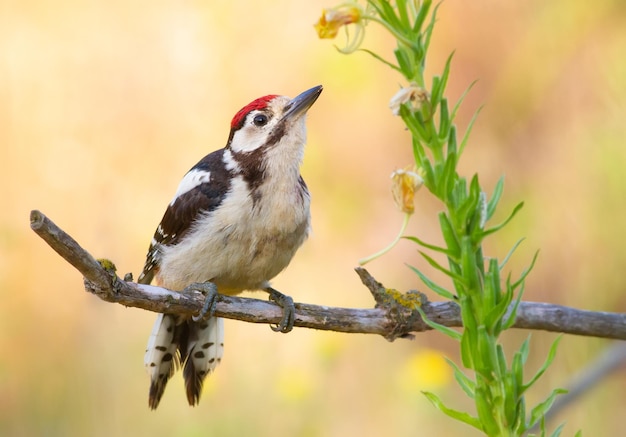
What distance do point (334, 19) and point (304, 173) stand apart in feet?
15.1

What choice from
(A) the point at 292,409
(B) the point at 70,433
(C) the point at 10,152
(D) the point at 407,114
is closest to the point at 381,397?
(A) the point at 292,409

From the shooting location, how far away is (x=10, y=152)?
5406 millimetres

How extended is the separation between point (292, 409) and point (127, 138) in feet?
8.68

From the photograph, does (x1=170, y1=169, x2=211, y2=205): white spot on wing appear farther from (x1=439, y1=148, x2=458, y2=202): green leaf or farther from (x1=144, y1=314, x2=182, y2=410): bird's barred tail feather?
(x1=439, y1=148, x2=458, y2=202): green leaf

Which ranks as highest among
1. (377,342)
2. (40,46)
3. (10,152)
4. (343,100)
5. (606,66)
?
(40,46)

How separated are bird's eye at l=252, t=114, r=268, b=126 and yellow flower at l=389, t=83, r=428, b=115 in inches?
105

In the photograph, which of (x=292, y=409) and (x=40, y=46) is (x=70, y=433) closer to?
(x=292, y=409)

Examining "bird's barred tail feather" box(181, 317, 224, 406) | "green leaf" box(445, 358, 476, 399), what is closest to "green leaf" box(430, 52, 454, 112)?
"green leaf" box(445, 358, 476, 399)

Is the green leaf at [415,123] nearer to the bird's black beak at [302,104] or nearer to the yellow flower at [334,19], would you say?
the yellow flower at [334,19]

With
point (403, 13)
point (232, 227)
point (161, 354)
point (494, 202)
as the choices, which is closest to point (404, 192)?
point (494, 202)

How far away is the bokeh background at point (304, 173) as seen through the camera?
14.5 feet

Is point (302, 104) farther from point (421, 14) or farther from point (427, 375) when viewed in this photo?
point (421, 14)

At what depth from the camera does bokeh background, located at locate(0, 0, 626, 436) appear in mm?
4434

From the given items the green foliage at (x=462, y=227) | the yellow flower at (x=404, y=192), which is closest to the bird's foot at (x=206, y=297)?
the yellow flower at (x=404, y=192)
